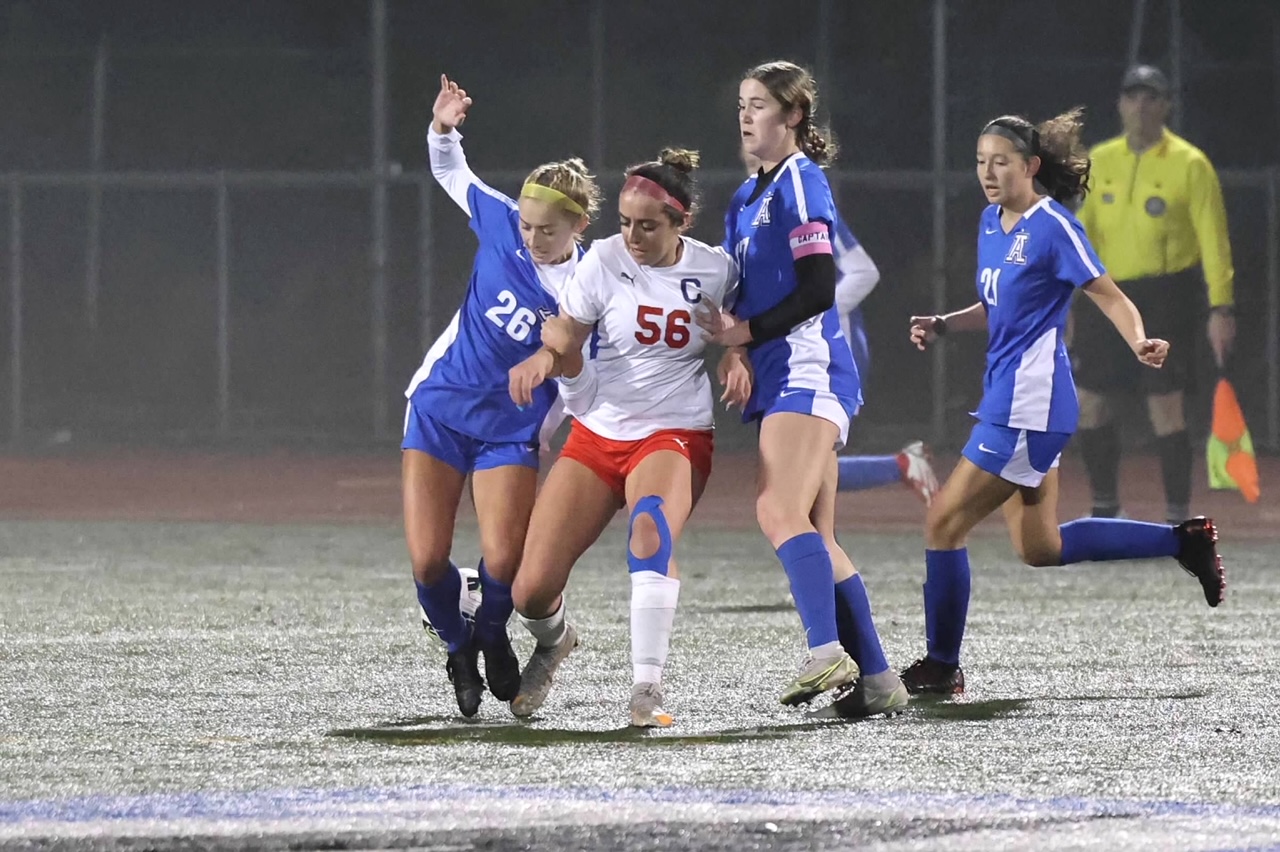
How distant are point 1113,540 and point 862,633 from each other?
1453 mm

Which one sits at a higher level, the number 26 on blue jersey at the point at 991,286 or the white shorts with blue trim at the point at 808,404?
the number 26 on blue jersey at the point at 991,286

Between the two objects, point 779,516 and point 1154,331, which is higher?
point 1154,331

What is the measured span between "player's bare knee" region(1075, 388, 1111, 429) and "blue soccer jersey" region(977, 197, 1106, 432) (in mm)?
5036

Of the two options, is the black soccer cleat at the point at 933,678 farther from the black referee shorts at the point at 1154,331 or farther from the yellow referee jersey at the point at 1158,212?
the yellow referee jersey at the point at 1158,212

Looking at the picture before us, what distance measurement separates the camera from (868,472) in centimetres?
1048

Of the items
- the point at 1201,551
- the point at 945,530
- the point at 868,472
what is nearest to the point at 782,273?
the point at 945,530

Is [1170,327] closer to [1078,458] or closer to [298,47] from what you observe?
[1078,458]

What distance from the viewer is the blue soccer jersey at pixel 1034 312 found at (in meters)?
6.70

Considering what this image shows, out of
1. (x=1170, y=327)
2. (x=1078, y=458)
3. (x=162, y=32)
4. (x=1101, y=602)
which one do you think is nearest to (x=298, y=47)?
(x=162, y=32)

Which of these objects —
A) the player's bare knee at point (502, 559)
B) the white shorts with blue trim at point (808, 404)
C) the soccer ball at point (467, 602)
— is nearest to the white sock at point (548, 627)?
the player's bare knee at point (502, 559)

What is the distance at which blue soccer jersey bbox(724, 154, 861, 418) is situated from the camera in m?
6.00

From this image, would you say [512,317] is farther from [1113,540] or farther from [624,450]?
[1113,540]

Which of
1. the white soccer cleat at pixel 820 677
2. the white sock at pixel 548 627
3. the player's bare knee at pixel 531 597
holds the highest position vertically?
the player's bare knee at pixel 531 597

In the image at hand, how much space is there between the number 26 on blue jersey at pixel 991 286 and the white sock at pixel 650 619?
1563mm
